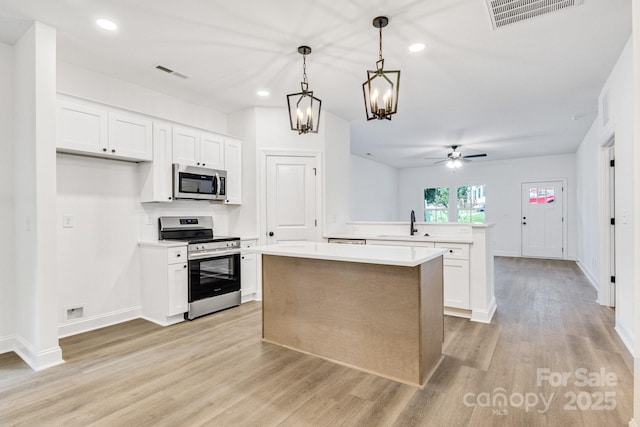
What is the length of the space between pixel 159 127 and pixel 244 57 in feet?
4.45

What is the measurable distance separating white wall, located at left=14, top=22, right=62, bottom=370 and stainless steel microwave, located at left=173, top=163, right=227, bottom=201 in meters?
1.32

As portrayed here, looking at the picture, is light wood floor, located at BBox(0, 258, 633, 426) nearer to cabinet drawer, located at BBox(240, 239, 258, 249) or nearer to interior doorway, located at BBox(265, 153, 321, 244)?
cabinet drawer, located at BBox(240, 239, 258, 249)

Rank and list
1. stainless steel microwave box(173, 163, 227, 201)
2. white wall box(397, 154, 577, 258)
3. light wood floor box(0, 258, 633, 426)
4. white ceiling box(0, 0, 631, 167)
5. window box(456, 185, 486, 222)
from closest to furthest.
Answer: light wood floor box(0, 258, 633, 426)
white ceiling box(0, 0, 631, 167)
stainless steel microwave box(173, 163, 227, 201)
white wall box(397, 154, 577, 258)
window box(456, 185, 486, 222)

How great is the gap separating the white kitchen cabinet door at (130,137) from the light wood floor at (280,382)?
190 cm

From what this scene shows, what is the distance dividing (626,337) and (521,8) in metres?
2.99

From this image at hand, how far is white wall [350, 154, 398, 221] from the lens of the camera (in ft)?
27.8

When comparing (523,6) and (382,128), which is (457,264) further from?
(382,128)

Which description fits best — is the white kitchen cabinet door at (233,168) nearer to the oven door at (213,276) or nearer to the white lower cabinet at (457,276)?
the oven door at (213,276)

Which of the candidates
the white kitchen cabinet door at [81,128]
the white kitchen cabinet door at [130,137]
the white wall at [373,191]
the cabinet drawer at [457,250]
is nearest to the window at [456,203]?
the white wall at [373,191]

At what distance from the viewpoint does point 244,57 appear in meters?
3.27

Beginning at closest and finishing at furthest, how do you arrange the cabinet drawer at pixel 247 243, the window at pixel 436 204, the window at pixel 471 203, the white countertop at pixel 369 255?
the white countertop at pixel 369 255 → the cabinet drawer at pixel 247 243 → the window at pixel 471 203 → the window at pixel 436 204

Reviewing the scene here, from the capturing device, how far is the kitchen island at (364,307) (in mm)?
2318

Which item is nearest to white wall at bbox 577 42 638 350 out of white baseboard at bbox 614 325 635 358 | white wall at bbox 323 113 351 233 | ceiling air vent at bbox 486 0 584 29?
white baseboard at bbox 614 325 635 358

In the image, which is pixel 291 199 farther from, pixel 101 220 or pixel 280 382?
pixel 280 382
